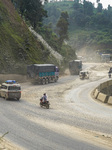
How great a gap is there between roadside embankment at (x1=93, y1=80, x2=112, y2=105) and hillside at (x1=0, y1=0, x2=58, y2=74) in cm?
1792

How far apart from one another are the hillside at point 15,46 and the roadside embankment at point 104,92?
1792 cm

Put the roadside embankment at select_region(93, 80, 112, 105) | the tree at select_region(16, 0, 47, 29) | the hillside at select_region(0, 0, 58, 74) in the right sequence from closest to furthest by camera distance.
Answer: the roadside embankment at select_region(93, 80, 112, 105) < the hillside at select_region(0, 0, 58, 74) < the tree at select_region(16, 0, 47, 29)

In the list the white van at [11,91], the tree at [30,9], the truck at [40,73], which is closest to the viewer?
the white van at [11,91]

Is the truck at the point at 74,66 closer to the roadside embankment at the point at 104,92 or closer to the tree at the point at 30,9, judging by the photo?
the tree at the point at 30,9

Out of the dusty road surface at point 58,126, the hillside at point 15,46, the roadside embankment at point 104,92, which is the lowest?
the roadside embankment at point 104,92

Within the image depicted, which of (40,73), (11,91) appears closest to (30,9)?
(40,73)

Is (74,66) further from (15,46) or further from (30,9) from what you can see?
(15,46)

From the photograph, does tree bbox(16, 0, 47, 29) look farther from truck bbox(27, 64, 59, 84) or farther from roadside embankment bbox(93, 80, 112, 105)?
roadside embankment bbox(93, 80, 112, 105)

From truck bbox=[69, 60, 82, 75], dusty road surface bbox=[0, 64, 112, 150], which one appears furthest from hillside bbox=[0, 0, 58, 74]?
dusty road surface bbox=[0, 64, 112, 150]

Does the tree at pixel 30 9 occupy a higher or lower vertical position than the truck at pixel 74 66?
higher

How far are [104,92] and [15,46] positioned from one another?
2307 centimetres

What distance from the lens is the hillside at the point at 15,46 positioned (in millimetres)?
58372

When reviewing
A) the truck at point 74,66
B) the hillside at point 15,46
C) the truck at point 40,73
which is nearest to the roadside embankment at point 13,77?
the hillside at point 15,46

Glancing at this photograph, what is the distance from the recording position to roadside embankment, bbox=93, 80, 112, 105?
37.9m
